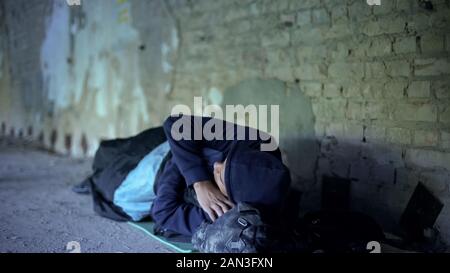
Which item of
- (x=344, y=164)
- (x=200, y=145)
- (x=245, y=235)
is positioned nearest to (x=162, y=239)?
(x=200, y=145)

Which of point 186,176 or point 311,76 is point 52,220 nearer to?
point 186,176

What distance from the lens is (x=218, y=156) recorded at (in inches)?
85.3

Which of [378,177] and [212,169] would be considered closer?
[212,169]

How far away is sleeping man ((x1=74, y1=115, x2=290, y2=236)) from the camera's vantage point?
1.81 metres

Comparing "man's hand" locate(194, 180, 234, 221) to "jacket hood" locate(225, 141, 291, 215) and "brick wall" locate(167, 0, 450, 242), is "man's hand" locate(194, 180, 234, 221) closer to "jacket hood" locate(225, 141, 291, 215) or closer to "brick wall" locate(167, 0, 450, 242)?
"jacket hood" locate(225, 141, 291, 215)

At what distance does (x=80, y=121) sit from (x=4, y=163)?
149cm

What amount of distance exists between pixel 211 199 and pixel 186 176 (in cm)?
20

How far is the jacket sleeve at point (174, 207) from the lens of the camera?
2105mm

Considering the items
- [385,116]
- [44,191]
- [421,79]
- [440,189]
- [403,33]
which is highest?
[403,33]

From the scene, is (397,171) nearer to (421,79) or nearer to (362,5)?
(421,79)

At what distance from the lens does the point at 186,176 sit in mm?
2100

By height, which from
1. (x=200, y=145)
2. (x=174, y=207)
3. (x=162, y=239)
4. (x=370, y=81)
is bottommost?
(x=162, y=239)

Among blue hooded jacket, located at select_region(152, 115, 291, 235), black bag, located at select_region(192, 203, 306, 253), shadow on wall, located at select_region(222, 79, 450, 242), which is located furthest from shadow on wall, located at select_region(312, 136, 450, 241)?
black bag, located at select_region(192, 203, 306, 253)

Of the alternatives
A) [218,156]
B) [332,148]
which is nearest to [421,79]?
[332,148]
